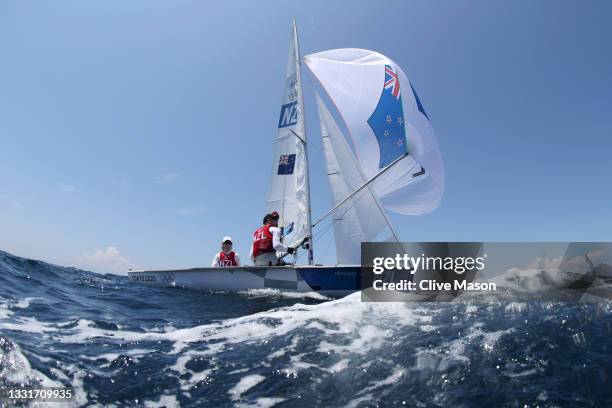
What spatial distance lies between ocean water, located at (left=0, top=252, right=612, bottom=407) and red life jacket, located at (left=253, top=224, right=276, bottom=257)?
5.27 meters

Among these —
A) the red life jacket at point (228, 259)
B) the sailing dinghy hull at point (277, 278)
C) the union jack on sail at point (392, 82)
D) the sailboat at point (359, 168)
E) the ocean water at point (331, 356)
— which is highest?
the union jack on sail at point (392, 82)

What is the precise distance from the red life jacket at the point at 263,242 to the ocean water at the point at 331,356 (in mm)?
5273

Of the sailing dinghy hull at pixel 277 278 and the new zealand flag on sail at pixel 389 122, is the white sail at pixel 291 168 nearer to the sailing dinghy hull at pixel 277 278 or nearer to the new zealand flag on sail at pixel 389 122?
the sailing dinghy hull at pixel 277 278

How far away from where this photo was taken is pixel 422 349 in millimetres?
3836

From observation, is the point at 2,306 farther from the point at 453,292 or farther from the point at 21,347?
the point at 453,292

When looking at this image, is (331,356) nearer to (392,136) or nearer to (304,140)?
(392,136)

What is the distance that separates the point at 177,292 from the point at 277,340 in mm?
7548

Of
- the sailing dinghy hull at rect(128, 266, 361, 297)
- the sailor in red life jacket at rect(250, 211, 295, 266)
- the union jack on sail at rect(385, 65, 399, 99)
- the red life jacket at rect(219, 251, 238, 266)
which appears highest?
the union jack on sail at rect(385, 65, 399, 99)

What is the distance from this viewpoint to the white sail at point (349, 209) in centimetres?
1257

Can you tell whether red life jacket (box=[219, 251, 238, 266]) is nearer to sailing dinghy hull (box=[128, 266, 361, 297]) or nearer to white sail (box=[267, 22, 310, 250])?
sailing dinghy hull (box=[128, 266, 361, 297])

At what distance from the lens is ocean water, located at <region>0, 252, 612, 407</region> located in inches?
114

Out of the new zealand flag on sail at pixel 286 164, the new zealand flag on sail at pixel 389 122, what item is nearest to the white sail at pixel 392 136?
the new zealand flag on sail at pixel 389 122

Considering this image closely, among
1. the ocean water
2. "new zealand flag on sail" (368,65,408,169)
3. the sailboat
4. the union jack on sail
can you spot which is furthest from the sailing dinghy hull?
the union jack on sail

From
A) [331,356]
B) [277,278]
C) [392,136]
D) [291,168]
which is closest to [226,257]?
[277,278]
